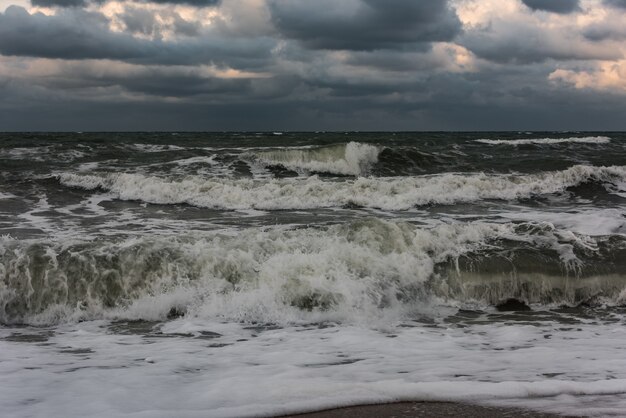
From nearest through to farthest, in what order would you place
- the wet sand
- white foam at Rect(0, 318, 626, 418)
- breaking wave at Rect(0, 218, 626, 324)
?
the wet sand < white foam at Rect(0, 318, 626, 418) < breaking wave at Rect(0, 218, 626, 324)

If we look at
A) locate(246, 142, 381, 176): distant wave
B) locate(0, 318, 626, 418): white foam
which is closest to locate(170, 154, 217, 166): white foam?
locate(246, 142, 381, 176): distant wave

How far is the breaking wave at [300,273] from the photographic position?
7.12m

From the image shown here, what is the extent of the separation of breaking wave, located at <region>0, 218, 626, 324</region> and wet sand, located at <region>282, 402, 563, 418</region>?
2920 mm

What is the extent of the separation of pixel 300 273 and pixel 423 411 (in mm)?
4065

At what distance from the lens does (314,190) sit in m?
15.6

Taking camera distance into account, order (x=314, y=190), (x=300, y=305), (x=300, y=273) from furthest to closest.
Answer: (x=314, y=190), (x=300, y=273), (x=300, y=305)

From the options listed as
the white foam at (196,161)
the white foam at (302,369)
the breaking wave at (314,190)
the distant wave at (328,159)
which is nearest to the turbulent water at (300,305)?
the white foam at (302,369)

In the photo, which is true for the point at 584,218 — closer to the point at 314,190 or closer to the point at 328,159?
the point at 314,190

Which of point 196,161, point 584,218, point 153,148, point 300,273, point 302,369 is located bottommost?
point 302,369

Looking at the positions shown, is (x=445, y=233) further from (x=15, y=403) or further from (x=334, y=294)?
(x=15, y=403)

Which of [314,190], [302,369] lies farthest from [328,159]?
[302,369]

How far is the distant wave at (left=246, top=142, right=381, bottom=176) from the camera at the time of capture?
22594 mm

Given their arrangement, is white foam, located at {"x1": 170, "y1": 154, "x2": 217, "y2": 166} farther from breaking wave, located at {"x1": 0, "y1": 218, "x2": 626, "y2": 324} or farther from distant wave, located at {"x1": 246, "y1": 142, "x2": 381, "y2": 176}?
breaking wave, located at {"x1": 0, "y1": 218, "x2": 626, "y2": 324}

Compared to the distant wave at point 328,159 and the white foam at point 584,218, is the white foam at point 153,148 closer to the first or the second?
the distant wave at point 328,159
